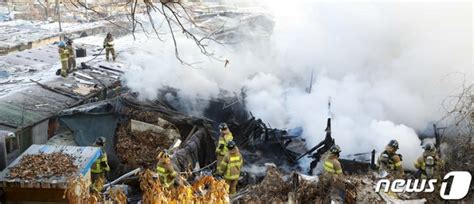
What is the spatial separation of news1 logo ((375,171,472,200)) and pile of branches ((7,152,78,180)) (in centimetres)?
468

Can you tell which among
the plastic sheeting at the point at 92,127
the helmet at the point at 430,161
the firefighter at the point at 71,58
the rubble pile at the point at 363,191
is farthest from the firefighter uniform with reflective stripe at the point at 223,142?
the firefighter at the point at 71,58

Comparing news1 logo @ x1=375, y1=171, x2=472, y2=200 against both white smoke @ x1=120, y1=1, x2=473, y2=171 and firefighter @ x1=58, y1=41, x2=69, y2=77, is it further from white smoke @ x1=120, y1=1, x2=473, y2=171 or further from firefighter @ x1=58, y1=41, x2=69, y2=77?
firefighter @ x1=58, y1=41, x2=69, y2=77

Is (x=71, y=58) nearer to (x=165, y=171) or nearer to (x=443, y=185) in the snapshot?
(x=165, y=171)

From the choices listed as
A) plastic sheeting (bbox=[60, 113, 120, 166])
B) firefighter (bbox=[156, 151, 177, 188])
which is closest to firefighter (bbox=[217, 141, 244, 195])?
firefighter (bbox=[156, 151, 177, 188])

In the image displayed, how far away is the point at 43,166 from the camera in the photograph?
184 inches

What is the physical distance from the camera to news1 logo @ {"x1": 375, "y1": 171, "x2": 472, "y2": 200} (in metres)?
7.58

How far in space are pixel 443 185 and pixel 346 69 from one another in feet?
34.1

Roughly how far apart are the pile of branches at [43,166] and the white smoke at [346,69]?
712 cm

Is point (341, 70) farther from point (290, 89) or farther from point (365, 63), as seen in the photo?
point (290, 89)

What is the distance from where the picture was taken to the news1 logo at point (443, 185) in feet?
24.9

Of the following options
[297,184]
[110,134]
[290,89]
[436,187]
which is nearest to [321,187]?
[297,184]

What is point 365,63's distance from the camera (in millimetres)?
18156

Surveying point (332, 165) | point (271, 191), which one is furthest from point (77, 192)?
point (332, 165)

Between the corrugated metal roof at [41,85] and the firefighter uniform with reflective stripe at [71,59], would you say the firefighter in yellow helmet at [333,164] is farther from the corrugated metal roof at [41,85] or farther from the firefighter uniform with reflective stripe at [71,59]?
the firefighter uniform with reflective stripe at [71,59]
